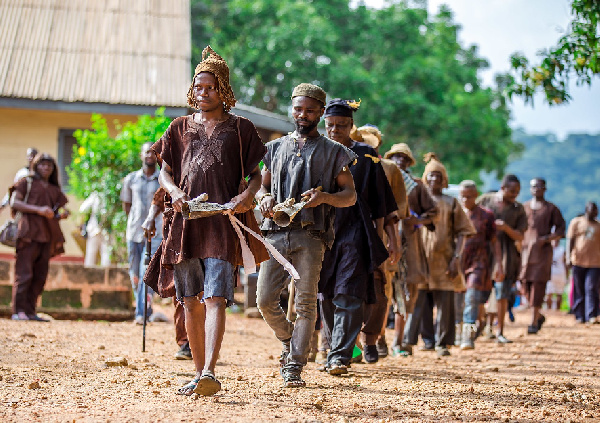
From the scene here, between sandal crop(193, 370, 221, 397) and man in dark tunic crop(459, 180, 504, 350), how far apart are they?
6.45 m

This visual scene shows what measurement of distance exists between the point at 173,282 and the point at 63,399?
1057 mm

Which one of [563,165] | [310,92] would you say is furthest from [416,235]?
[563,165]

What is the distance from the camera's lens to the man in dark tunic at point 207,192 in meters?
6.53

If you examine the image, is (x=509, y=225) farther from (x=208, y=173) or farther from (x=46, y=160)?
(x=208, y=173)

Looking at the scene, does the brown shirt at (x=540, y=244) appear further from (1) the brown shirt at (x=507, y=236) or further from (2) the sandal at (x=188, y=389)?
(2) the sandal at (x=188, y=389)

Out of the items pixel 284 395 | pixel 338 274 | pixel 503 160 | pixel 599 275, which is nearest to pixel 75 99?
pixel 599 275

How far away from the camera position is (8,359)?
27.7 feet

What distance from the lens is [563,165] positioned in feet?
398

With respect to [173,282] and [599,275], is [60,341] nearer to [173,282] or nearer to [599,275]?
[173,282]

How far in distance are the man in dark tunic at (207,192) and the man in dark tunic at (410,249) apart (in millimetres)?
3970

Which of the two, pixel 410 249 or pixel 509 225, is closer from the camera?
pixel 410 249

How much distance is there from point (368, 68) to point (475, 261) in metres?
28.3

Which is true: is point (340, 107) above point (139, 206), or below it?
above

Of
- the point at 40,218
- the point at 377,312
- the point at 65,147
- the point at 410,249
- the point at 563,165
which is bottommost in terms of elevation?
the point at 377,312
